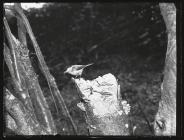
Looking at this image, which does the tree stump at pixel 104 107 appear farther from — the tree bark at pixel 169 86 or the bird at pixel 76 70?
the tree bark at pixel 169 86

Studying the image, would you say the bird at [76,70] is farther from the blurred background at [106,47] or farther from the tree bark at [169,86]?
the tree bark at [169,86]

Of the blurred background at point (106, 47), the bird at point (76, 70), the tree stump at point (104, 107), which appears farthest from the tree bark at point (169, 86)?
the bird at point (76, 70)

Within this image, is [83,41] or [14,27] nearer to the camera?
[14,27]

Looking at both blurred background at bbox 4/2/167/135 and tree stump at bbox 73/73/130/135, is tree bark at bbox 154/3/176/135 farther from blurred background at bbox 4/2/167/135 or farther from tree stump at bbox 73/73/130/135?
tree stump at bbox 73/73/130/135

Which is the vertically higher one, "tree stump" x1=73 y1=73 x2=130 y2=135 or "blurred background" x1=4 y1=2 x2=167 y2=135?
"blurred background" x1=4 y1=2 x2=167 y2=135

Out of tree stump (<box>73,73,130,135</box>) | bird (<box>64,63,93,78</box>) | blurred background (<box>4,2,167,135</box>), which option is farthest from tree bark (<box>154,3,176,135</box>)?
bird (<box>64,63,93,78</box>)

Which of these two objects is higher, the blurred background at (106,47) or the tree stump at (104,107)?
the blurred background at (106,47)
